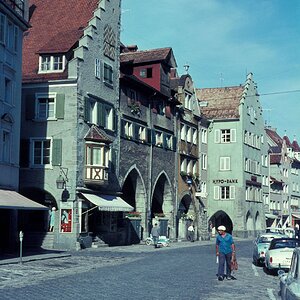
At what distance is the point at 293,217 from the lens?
9075 cm

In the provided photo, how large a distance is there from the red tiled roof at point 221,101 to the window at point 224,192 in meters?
7.93

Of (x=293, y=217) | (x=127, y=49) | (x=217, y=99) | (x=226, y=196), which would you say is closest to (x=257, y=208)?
(x=226, y=196)

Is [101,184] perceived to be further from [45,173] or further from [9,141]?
[9,141]

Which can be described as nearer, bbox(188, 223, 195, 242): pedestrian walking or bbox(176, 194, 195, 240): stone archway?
bbox(188, 223, 195, 242): pedestrian walking

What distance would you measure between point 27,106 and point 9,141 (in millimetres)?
7654

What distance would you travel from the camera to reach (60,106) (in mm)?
37688

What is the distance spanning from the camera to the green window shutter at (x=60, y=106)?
37656 millimetres

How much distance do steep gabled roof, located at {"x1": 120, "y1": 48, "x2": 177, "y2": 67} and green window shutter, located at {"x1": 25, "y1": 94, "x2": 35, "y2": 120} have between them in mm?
13708

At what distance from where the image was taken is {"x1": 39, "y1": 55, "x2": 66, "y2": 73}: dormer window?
3891 centimetres

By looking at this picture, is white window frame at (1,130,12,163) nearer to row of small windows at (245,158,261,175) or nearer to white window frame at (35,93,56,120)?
white window frame at (35,93,56,120)

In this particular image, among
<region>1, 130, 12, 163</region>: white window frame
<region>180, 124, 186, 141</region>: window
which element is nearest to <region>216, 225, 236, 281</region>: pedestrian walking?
<region>1, 130, 12, 163</region>: white window frame

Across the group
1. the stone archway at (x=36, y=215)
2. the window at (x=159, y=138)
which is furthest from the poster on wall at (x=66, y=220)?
the window at (x=159, y=138)

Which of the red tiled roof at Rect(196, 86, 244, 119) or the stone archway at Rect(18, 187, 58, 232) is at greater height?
the red tiled roof at Rect(196, 86, 244, 119)

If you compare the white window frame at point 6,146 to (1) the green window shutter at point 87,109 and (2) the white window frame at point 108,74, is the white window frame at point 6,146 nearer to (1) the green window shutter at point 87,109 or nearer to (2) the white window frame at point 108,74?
(1) the green window shutter at point 87,109
